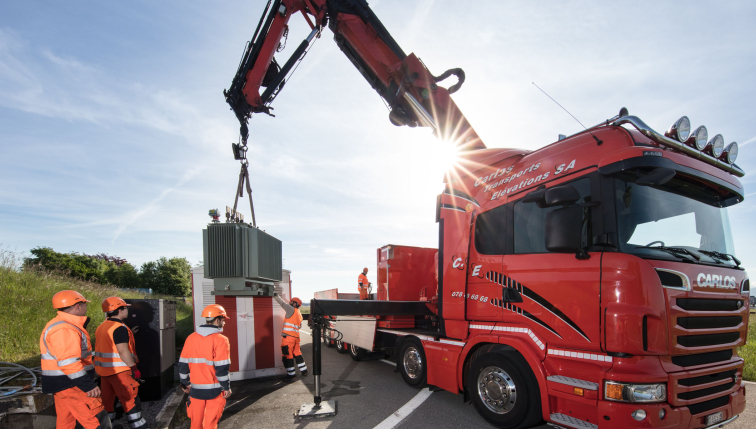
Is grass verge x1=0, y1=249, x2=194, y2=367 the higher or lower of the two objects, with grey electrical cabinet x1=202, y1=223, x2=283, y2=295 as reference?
lower

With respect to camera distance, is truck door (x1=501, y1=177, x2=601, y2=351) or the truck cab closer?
the truck cab

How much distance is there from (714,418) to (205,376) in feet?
16.1

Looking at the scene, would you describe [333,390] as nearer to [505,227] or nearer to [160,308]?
[160,308]

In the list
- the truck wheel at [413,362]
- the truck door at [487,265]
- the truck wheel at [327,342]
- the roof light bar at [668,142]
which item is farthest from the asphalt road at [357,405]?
the truck wheel at [327,342]

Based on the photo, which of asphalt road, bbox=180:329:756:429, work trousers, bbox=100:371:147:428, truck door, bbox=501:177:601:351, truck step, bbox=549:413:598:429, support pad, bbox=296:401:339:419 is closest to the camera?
truck step, bbox=549:413:598:429

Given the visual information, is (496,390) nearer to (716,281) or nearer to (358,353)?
(716,281)

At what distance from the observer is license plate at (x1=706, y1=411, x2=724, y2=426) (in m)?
3.40

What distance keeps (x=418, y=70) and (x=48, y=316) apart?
9.43 metres

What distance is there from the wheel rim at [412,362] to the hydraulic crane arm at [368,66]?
3686 millimetres

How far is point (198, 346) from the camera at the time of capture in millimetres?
3912

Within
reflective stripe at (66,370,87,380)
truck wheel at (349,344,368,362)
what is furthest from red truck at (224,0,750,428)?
truck wheel at (349,344,368,362)

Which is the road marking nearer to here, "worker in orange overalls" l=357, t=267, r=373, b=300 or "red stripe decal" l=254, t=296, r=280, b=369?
"red stripe decal" l=254, t=296, r=280, b=369

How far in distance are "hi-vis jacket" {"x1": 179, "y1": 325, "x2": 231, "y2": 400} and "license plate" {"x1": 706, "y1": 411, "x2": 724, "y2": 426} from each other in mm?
4575

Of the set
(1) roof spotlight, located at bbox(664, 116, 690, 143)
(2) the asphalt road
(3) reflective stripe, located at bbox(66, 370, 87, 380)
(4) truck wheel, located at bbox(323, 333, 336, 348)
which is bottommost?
(4) truck wheel, located at bbox(323, 333, 336, 348)
